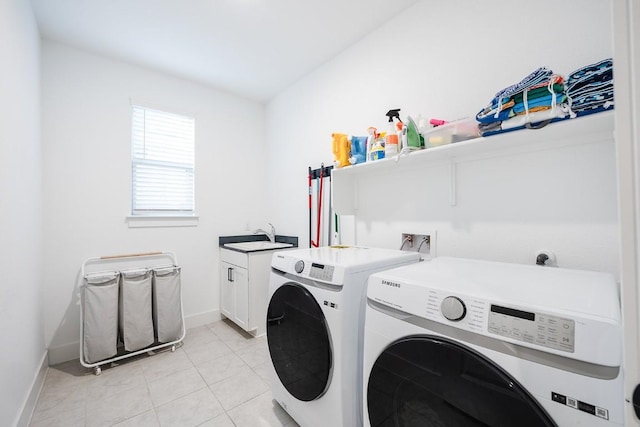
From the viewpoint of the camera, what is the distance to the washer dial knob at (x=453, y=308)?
0.74 metres

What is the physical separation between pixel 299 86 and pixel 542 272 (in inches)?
104

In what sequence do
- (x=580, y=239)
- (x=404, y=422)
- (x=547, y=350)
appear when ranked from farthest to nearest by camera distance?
1. (x=580, y=239)
2. (x=404, y=422)
3. (x=547, y=350)

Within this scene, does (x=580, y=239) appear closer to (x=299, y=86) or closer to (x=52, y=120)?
(x=299, y=86)

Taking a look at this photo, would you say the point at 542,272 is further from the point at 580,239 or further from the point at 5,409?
the point at 5,409

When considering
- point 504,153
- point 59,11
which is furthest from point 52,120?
point 504,153

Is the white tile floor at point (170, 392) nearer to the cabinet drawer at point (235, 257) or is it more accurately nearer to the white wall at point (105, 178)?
the white wall at point (105, 178)

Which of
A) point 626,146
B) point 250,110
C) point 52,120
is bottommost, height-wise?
point 626,146

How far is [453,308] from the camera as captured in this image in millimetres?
755

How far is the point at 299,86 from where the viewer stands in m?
2.85


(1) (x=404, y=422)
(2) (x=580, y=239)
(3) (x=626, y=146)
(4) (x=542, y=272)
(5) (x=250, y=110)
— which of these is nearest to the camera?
(3) (x=626, y=146)

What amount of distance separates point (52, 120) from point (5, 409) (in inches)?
81.2

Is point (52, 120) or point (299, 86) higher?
point (299, 86)

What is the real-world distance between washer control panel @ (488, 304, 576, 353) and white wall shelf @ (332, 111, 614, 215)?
0.82 meters

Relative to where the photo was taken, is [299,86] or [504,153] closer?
[504,153]
